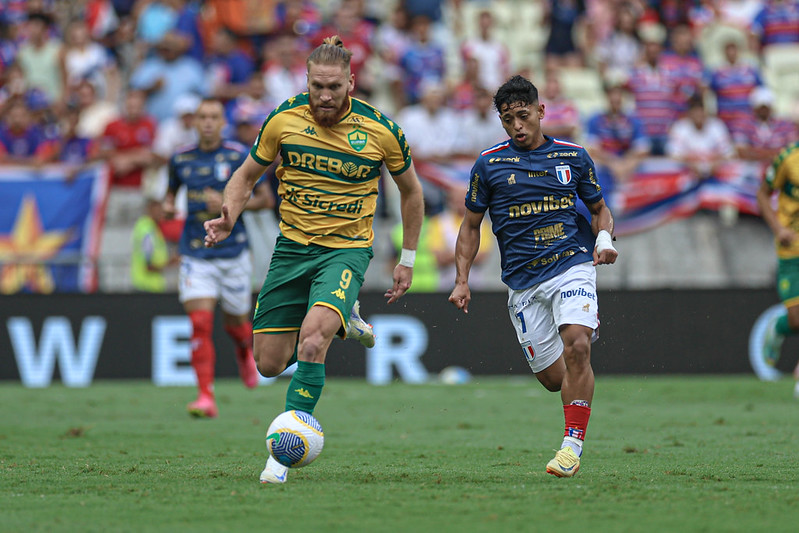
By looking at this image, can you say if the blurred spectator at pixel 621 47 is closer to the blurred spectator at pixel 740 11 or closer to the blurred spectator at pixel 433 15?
the blurred spectator at pixel 740 11

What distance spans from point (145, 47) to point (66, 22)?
2395 mm

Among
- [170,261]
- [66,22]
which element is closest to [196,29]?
[66,22]

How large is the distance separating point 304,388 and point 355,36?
12627 mm

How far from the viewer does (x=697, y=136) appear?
17531 mm

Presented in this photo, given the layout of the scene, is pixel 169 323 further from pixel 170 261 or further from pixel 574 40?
pixel 574 40

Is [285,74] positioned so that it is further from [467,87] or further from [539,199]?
[539,199]

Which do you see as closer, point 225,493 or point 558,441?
point 225,493

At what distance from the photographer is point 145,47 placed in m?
19.2

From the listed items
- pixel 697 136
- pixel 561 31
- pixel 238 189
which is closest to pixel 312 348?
pixel 238 189

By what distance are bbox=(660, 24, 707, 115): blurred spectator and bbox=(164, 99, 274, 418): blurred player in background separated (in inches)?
365

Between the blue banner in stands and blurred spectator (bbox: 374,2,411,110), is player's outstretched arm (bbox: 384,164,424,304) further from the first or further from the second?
blurred spectator (bbox: 374,2,411,110)

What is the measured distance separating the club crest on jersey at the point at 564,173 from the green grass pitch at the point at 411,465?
1.84m

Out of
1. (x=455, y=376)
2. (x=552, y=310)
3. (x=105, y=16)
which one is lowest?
(x=455, y=376)

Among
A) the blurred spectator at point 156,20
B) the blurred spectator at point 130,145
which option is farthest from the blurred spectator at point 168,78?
the blurred spectator at point 156,20
